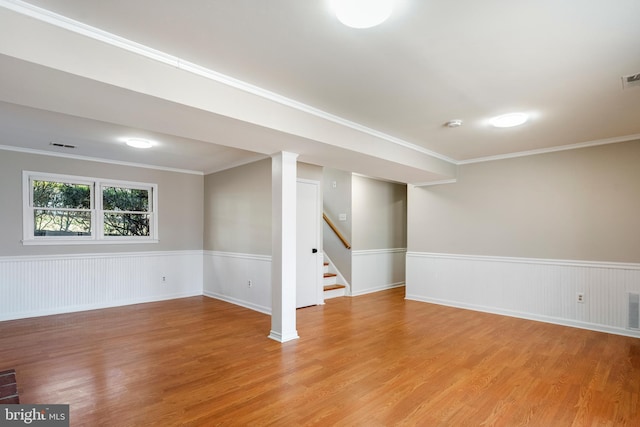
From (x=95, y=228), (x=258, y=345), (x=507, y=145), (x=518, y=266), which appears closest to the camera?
(x=258, y=345)

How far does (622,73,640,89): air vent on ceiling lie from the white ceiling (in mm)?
58

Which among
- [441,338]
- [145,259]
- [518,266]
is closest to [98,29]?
[441,338]

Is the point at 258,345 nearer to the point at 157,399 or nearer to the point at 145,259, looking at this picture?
the point at 157,399

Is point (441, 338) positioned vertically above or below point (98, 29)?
below

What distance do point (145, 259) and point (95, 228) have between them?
94cm

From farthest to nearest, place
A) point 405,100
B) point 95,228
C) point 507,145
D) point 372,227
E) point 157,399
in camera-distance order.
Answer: point 372,227 < point 95,228 < point 507,145 < point 405,100 < point 157,399

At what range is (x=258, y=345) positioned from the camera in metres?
3.74

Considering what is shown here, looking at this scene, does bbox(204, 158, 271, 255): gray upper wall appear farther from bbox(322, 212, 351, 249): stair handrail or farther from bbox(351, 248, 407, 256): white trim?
bbox(351, 248, 407, 256): white trim

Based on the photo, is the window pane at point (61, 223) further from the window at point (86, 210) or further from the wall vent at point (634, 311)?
the wall vent at point (634, 311)

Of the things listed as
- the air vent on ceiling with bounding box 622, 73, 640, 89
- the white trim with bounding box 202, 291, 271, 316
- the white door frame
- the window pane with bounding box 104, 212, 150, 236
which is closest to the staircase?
the white door frame

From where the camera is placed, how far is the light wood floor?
2385 mm

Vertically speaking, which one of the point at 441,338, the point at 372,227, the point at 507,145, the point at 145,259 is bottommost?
the point at 441,338

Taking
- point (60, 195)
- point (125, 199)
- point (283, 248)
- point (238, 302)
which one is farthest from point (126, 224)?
point (283, 248)

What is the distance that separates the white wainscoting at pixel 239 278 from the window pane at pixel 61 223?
6.80 ft
